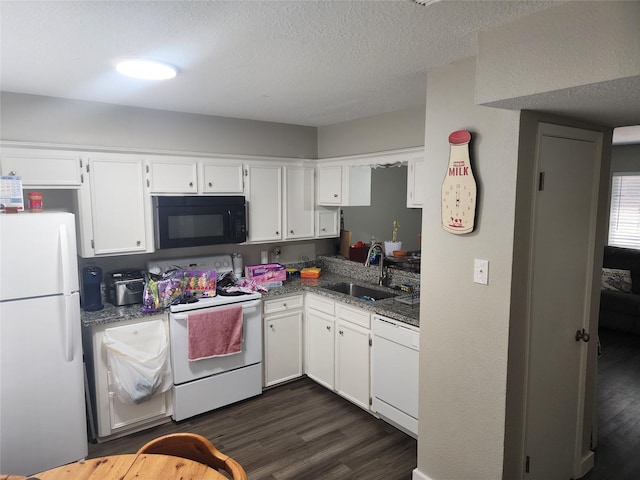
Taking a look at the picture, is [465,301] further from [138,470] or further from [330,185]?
[330,185]

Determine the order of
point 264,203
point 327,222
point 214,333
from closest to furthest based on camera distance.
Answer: point 214,333 → point 264,203 → point 327,222

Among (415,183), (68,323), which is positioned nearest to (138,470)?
(68,323)

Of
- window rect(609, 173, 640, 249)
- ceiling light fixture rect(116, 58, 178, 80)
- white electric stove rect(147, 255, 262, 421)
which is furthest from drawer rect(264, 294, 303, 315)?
window rect(609, 173, 640, 249)

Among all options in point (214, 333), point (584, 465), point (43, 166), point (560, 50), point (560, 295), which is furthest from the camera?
point (214, 333)

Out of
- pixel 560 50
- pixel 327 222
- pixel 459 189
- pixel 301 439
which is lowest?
pixel 301 439

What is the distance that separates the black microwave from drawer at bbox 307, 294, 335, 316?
0.78m

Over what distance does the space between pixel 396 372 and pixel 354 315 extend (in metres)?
0.53

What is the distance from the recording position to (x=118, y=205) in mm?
3057

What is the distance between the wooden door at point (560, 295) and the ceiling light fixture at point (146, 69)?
6.11 feet

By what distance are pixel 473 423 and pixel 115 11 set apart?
7.93 feet

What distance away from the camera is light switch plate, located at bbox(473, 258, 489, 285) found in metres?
2.02

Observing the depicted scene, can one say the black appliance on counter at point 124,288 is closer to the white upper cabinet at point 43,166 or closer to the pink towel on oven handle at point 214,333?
the pink towel on oven handle at point 214,333

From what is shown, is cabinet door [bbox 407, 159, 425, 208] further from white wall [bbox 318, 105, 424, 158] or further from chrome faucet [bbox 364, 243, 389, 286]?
chrome faucet [bbox 364, 243, 389, 286]

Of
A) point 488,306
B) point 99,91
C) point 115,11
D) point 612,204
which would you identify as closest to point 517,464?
point 488,306
